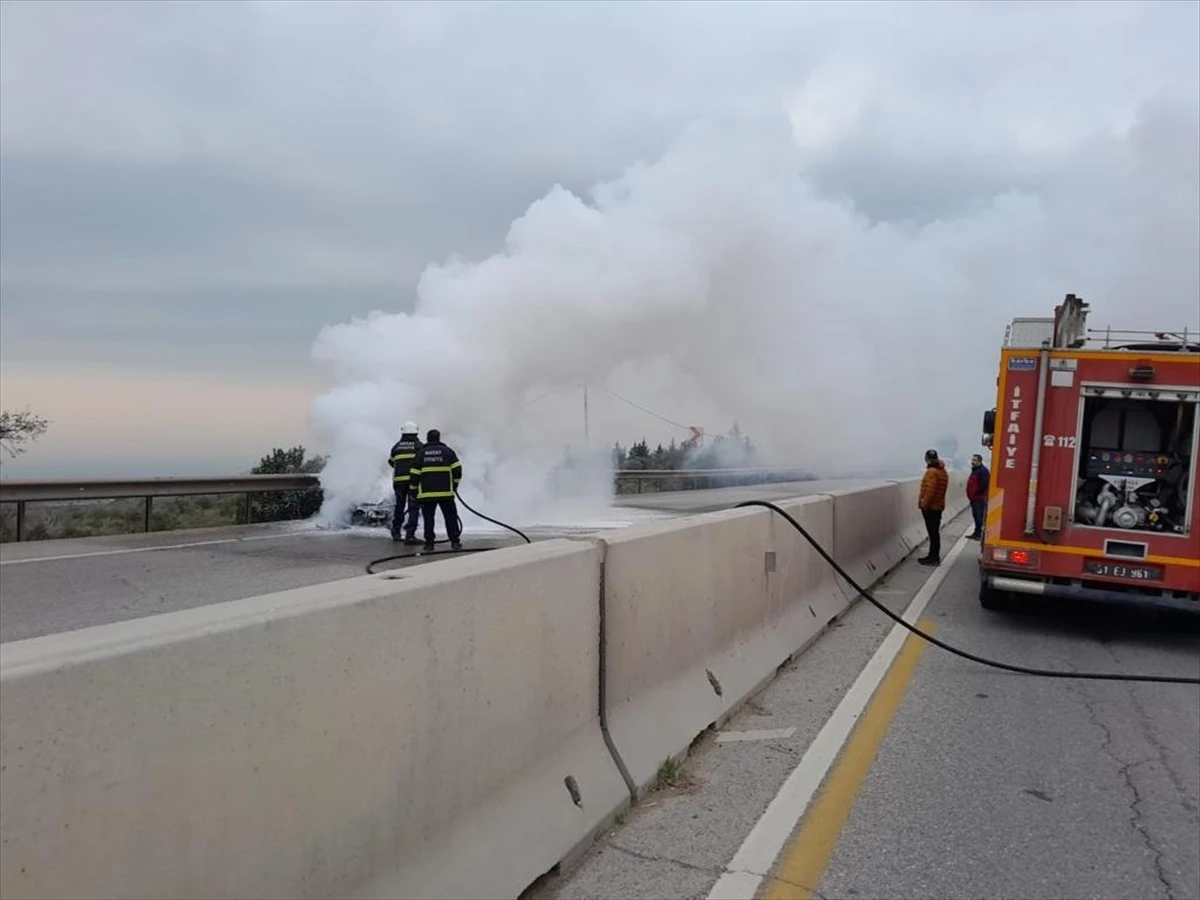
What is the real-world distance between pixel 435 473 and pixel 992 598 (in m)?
6.83

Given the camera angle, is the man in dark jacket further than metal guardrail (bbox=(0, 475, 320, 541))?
Yes

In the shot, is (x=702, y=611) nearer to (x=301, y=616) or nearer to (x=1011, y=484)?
(x=301, y=616)

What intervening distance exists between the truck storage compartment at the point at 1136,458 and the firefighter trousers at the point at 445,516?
7.40 meters

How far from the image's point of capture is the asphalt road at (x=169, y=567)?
28.0 ft

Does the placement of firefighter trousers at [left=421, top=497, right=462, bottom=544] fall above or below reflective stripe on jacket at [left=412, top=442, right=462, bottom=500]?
below

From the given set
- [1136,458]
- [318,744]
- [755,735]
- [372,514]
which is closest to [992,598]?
[1136,458]

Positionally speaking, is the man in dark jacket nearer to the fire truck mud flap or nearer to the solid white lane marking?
the fire truck mud flap

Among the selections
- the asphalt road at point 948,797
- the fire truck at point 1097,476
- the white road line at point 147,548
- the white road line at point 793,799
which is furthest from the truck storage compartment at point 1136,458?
the white road line at point 147,548

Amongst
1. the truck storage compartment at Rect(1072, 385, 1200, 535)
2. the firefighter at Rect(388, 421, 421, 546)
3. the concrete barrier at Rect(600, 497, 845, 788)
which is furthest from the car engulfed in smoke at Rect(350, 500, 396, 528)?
the truck storage compartment at Rect(1072, 385, 1200, 535)

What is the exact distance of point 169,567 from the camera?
11.0 meters

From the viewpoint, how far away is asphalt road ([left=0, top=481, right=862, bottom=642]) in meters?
8.54

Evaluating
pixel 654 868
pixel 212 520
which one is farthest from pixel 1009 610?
pixel 212 520

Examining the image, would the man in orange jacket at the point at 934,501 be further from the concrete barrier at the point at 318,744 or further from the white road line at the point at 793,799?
the concrete barrier at the point at 318,744

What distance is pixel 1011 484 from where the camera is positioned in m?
8.92
